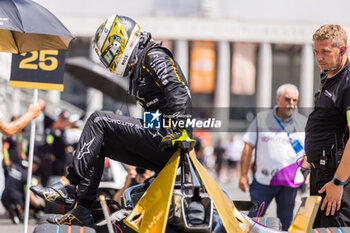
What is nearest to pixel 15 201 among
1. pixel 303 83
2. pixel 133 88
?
pixel 133 88

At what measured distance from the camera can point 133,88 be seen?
4379mm

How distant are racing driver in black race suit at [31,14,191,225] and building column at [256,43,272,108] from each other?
70739 millimetres

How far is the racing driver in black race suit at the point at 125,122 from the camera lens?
4.04 meters

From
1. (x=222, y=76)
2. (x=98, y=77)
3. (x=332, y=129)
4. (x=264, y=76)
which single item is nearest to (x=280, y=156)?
(x=332, y=129)

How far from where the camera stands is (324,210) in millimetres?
4121

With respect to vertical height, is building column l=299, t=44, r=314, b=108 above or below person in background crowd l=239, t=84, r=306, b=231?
above

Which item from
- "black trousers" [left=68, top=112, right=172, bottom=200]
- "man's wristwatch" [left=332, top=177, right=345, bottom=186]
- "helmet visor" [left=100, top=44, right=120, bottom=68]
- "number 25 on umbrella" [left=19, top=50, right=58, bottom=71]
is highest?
"number 25 on umbrella" [left=19, top=50, right=58, bottom=71]

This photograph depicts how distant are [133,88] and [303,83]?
69.1 m

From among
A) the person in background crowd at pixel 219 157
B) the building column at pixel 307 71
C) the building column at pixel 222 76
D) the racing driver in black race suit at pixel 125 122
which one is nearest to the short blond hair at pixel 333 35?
the racing driver in black race suit at pixel 125 122

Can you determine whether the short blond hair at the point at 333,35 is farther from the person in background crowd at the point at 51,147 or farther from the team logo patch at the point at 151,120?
the person in background crowd at the point at 51,147

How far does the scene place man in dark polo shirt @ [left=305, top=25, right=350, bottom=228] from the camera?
13.1 ft

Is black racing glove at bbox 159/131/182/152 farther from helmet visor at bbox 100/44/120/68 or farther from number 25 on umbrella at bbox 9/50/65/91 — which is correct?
number 25 on umbrella at bbox 9/50/65/91

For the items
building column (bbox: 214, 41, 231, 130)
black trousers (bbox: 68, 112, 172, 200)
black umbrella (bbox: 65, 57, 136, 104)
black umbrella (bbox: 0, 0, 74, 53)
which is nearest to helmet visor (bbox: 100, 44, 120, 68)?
black trousers (bbox: 68, 112, 172, 200)

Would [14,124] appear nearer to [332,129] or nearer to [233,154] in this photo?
[332,129]
